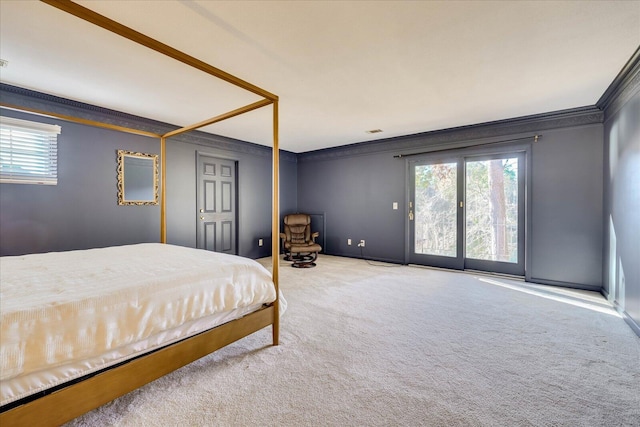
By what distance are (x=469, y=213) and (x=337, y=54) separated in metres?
3.43

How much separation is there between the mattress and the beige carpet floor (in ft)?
1.16

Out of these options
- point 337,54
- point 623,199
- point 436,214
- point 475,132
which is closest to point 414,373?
point 337,54

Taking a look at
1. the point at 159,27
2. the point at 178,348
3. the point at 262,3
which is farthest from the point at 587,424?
the point at 159,27

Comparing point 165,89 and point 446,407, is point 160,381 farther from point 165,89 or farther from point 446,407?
point 165,89

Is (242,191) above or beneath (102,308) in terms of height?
above

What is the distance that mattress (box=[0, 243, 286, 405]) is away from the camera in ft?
3.77

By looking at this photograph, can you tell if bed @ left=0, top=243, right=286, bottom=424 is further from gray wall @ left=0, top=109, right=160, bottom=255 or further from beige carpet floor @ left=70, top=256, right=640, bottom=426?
gray wall @ left=0, top=109, right=160, bottom=255

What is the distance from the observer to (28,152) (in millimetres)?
3004

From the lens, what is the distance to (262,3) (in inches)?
67.9

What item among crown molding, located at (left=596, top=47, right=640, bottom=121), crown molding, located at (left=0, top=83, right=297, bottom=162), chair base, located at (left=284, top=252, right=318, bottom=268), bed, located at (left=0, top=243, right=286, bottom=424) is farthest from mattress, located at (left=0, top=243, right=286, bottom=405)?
crown molding, located at (left=596, top=47, right=640, bottom=121)

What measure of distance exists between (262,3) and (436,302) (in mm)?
3179

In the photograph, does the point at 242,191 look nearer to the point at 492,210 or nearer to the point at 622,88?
the point at 492,210

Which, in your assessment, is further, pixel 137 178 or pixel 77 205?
pixel 137 178

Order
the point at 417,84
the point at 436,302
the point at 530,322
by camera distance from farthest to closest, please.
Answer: the point at 436,302 < the point at 417,84 < the point at 530,322
